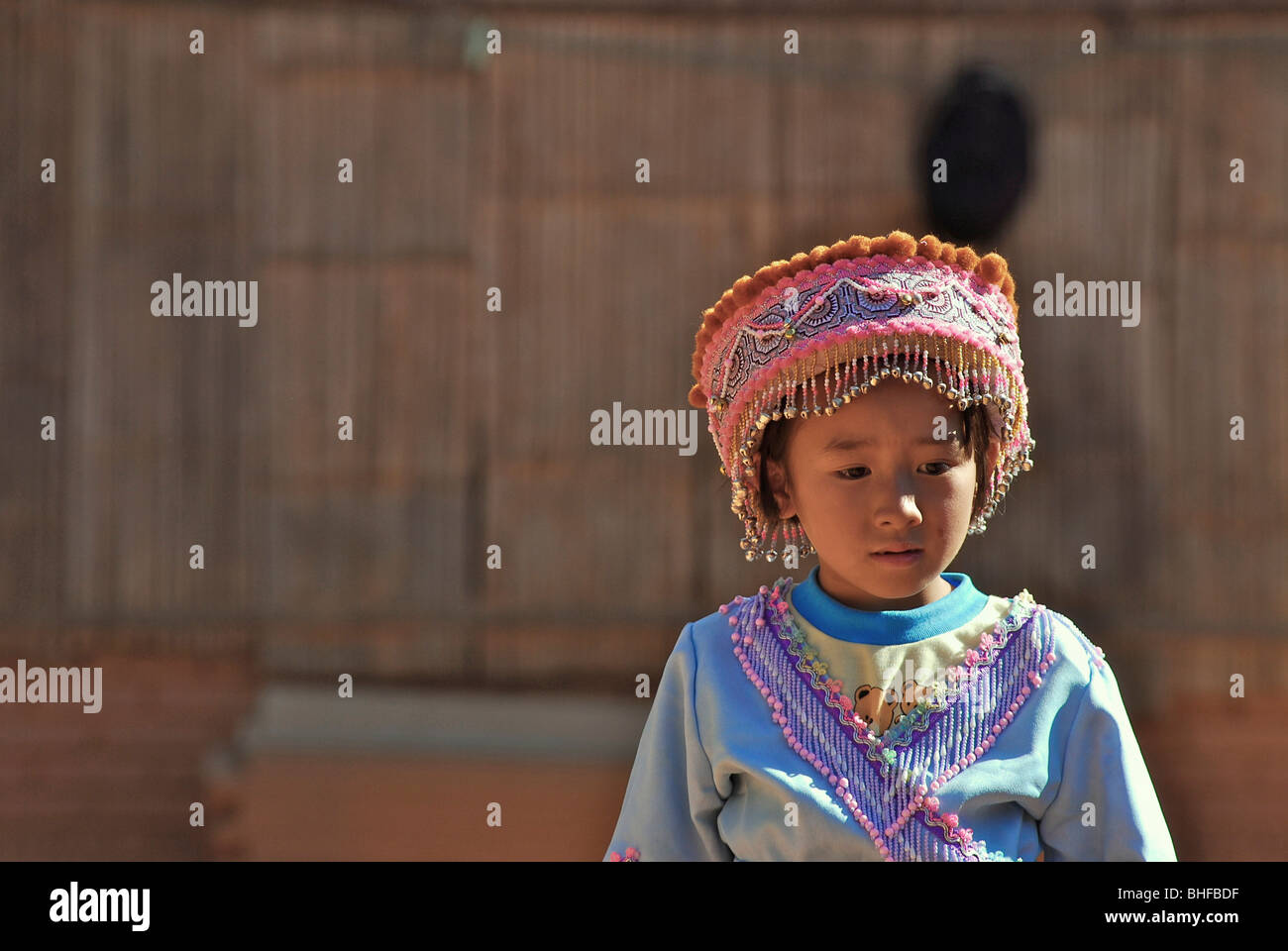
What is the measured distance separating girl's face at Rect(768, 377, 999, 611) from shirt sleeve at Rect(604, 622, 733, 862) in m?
0.32

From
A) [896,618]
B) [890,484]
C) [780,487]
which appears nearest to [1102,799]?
[896,618]

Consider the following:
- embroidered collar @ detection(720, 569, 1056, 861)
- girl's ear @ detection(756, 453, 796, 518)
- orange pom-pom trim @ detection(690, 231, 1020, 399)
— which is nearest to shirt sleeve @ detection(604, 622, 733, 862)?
embroidered collar @ detection(720, 569, 1056, 861)

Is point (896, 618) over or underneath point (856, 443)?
underneath

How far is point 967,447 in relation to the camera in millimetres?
1887

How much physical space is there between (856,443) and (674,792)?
1.91 feet

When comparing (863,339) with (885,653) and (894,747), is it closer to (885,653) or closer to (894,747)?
(885,653)

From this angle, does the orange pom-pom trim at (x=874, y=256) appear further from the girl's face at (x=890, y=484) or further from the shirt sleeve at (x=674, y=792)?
the shirt sleeve at (x=674, y=792)

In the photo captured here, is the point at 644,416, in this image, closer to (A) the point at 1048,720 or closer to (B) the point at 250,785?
(B) the point at 250,785

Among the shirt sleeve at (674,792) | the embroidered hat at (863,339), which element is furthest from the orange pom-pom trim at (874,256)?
the shirt sleeve at (674,792)

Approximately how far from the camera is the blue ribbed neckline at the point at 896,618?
6.33 ft

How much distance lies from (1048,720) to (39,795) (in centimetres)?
376

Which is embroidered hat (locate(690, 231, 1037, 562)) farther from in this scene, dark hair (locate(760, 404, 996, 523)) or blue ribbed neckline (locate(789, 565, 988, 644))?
blue ribbed neckline (locate(789, 565, 988, 644))

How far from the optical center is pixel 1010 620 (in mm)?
1935
